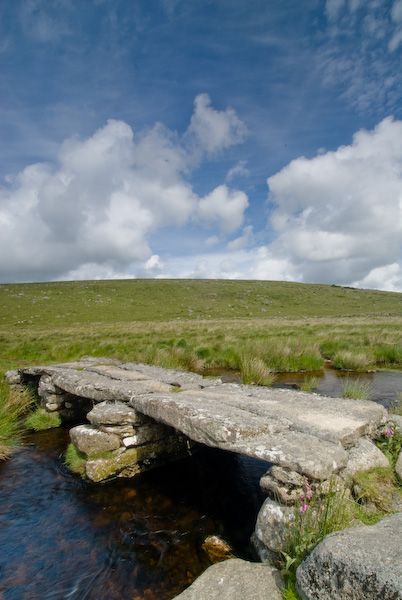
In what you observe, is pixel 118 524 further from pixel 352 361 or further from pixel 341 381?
pixel 352 361

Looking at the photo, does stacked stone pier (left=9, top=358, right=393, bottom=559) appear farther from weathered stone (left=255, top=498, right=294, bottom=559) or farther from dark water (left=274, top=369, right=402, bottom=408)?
dark water (left=274, top=369, right=402, bottom=408)

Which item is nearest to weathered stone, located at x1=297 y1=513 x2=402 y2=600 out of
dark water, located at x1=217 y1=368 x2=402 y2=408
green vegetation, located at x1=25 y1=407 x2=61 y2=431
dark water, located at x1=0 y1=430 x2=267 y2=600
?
dark water, located at x1=0 y1=430 x2=267 y2=600

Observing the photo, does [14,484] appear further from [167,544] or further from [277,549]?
[277,549]

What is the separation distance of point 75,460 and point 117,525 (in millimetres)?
2603

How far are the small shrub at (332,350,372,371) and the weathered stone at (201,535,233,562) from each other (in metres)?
14.0

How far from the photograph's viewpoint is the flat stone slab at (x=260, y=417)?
16.7 ft

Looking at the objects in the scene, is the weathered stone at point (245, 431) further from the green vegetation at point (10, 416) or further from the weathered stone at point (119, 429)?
the green vegetation at point (10, 416)

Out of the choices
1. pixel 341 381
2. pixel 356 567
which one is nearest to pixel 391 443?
pixel 356 567

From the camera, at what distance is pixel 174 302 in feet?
267

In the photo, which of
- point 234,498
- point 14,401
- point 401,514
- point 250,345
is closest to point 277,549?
point 401,514

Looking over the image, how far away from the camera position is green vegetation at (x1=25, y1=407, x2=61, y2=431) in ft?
36.9

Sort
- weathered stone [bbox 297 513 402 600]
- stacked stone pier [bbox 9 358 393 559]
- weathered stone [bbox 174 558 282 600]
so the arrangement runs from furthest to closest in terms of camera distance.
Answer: stacked stone pier [bbox 9 358 393 559] < weathered stone [bbox 174 558 282 600] < weathered stone [bbox 297 513 402 600]

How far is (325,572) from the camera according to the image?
337 centimetres

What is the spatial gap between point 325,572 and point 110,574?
3144mm
